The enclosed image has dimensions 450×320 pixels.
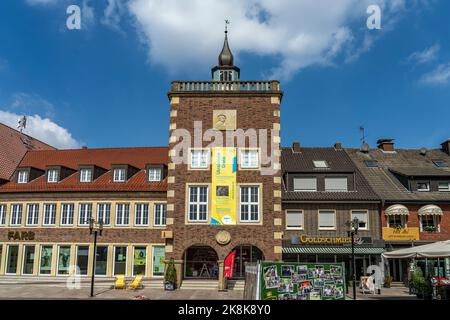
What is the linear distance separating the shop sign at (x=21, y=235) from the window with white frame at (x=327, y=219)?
68.2ft

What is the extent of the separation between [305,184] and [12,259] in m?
22.1

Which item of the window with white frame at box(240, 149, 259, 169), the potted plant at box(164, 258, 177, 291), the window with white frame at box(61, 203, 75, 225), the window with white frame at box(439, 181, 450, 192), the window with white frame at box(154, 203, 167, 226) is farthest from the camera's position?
the window with white frame at box(439, 181, 450, 192)

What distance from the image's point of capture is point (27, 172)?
3412cm

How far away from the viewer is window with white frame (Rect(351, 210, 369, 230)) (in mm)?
31125

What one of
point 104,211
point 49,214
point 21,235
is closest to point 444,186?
point 104,211

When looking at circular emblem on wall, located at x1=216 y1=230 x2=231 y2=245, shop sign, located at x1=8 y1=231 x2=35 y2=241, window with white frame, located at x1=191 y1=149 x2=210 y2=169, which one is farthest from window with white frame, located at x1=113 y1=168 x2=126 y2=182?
circular emblem on wall, located at x1=216 y1=230 x2=231 y2=245

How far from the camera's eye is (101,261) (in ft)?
101

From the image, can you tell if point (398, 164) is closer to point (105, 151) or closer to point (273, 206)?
point (273, 206)

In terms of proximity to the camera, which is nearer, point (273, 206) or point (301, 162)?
point (273, 206)

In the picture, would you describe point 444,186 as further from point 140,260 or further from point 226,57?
point 140,260

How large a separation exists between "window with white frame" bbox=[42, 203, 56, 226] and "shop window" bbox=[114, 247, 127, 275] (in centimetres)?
541

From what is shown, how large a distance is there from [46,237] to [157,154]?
1048cm

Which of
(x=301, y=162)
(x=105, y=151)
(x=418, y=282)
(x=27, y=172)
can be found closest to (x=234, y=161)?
(x=301, y=162)

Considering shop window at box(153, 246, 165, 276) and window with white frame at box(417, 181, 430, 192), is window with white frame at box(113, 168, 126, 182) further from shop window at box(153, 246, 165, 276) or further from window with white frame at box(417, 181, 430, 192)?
window with white frame at box(417, 181, 430, 192)
